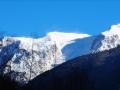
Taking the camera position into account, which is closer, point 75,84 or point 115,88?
point 75,84

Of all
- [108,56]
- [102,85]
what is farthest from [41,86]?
[108,56]

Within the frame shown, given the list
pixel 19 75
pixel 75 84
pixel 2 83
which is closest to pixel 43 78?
pixel 75 84

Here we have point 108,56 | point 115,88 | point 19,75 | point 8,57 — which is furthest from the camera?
point 108,56

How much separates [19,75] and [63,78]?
92029 mm

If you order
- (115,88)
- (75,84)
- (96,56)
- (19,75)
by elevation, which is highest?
(96,56)

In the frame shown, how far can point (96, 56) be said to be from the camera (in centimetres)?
19262

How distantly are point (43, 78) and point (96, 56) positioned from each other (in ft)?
98.6

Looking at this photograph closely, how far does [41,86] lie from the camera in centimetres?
15338

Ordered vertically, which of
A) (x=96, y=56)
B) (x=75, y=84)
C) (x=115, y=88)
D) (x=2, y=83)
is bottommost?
(x=2, y=83)

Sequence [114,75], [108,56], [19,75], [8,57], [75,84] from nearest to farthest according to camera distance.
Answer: [8,57] → [19,75] → [75,84] → [114,75] → [108,56]

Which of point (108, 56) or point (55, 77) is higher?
point (108, 56)

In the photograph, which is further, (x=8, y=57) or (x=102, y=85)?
(x=102, y=85)

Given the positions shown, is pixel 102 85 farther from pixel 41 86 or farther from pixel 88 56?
pixel 88 56

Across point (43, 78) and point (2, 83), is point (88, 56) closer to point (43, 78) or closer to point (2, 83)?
point (43, 78)
